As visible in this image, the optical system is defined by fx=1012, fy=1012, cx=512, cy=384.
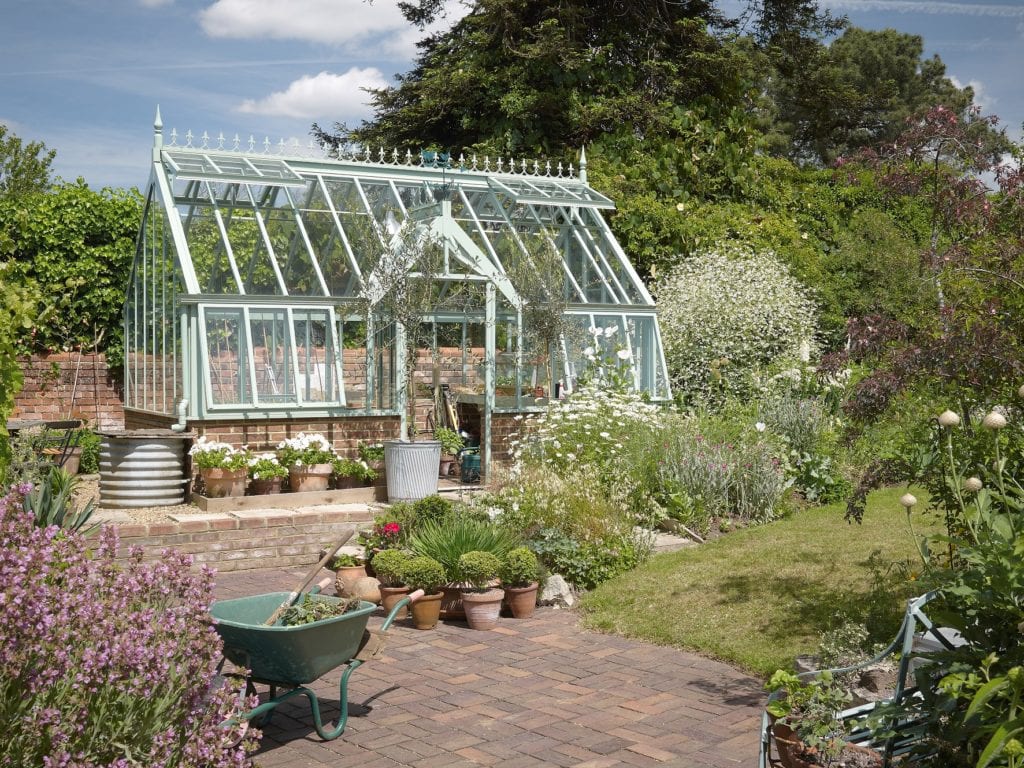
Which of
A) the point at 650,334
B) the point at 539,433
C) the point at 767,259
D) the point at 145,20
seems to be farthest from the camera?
the point at 767,259

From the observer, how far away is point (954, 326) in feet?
18.2

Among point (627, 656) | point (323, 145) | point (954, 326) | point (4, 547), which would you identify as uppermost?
point (323, 145)

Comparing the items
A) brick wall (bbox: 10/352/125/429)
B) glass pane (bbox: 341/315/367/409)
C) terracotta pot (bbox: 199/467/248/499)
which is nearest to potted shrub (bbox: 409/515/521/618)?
terracotta pot (bbox: 199/467/248/499)

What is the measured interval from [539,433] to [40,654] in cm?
843

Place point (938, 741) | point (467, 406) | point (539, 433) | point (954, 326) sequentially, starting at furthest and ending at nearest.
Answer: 1. point (467, 406)
2. point (539, 433)
3. point (954, 326)
4. point (938, 741)

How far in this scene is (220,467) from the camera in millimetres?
10773

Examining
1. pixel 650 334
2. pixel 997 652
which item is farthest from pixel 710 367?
pixel 997 652

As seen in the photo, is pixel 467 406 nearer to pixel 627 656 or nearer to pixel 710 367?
pixel 710 367

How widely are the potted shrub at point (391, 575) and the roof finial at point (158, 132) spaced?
24.5 ft

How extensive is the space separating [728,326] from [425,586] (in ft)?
27.9

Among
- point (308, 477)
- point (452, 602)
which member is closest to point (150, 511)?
point (308, 477)

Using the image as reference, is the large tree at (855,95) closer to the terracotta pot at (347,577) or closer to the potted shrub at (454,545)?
the potted shrub at (454,545)

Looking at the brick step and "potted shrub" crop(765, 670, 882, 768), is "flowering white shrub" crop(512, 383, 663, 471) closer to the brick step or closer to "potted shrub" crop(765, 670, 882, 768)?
the brick step

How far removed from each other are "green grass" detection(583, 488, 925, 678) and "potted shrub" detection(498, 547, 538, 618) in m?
0.50
